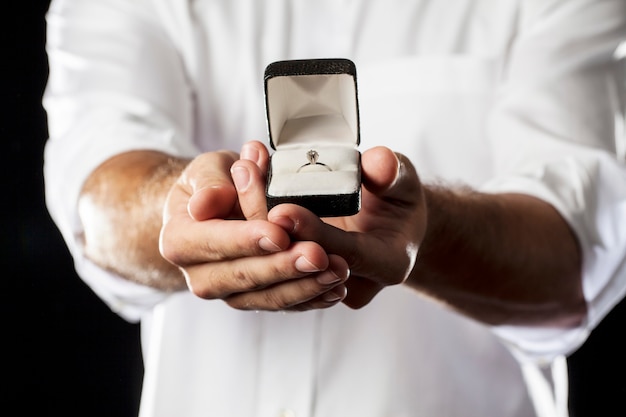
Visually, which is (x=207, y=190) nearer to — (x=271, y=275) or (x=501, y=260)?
(x=271, y=275)

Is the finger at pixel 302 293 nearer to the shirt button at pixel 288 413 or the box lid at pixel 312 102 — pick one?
the box lid at pixel 312 102


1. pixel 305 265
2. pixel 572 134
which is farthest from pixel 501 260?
pixel 305 265

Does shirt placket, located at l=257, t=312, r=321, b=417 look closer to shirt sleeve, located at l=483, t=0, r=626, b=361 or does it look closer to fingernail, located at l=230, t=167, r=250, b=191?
shirt sleeve, located at l=483, t=0, r=626, b=361

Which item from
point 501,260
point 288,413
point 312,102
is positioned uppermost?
point 312,102

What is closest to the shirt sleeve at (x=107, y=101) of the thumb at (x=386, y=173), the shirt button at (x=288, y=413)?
the shirt button at (x=288, y=413)

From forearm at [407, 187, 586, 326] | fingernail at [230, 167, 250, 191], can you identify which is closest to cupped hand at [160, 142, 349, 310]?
fingernail at [230, 167, 250, 191]

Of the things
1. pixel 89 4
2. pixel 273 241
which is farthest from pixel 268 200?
pixel 89 4

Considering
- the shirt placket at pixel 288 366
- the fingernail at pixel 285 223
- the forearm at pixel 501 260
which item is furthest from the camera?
the shirt placket at pixel 288 366
